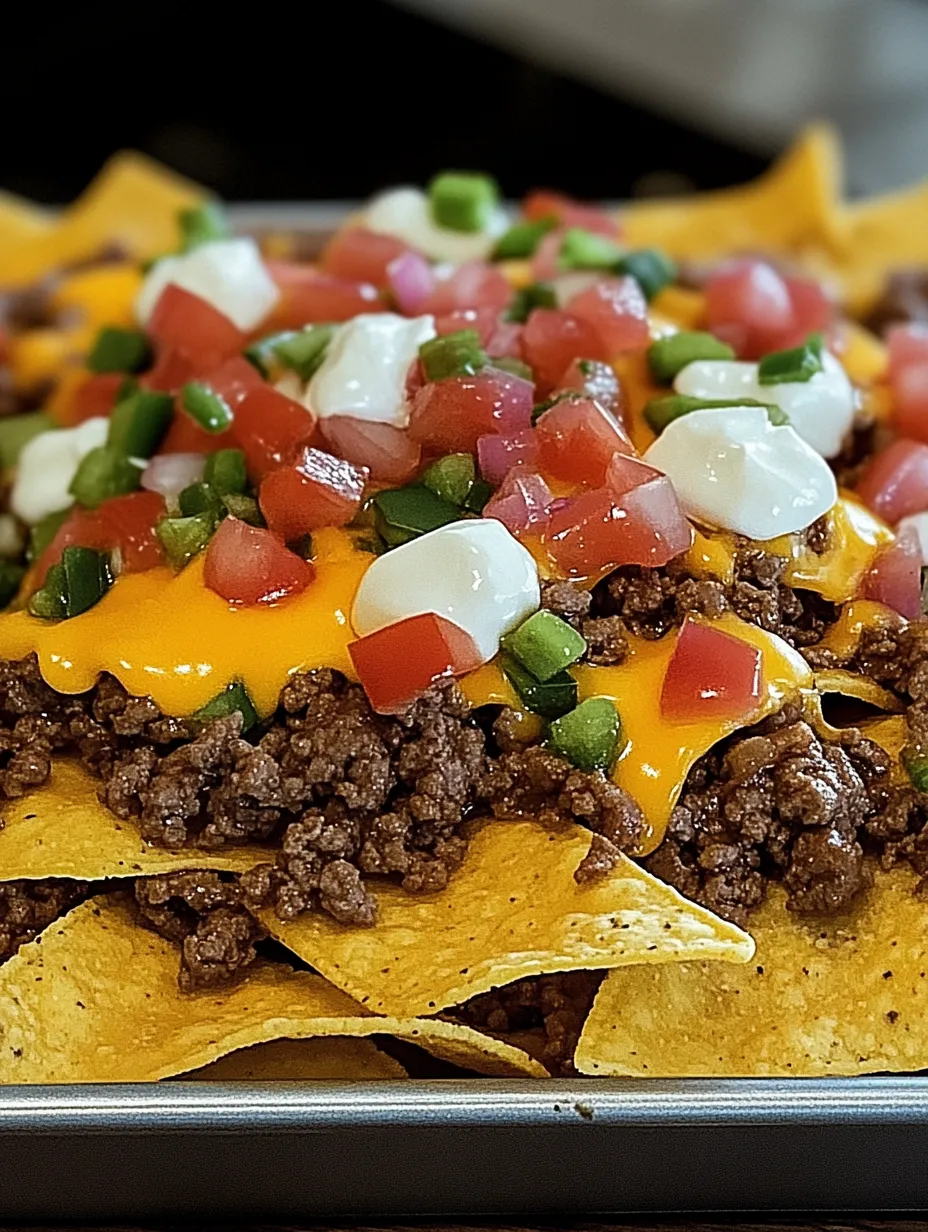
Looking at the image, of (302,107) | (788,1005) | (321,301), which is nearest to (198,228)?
(321,301)

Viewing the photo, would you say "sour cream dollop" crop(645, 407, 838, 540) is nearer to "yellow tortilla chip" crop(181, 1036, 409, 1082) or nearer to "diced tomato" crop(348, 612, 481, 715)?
"diced tomato" crop(348, 612, 481, 715)

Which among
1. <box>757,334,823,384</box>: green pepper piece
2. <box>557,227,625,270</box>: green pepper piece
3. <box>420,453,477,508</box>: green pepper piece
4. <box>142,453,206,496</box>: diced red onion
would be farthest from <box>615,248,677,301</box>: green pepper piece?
<box>142,453,206,496</box>: diced red onion

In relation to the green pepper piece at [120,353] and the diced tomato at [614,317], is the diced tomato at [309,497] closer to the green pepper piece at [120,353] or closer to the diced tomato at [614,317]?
the diced tomato at [614,317]

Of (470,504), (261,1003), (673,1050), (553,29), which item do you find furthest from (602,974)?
(553,29)

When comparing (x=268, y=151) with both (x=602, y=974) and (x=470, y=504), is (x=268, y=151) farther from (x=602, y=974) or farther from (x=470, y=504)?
(x=602, y=974)

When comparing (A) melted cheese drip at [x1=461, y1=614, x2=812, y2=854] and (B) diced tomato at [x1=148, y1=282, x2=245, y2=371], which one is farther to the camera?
(B) diced tomato at [x1=148, y1=282, x2=245, y2=371]

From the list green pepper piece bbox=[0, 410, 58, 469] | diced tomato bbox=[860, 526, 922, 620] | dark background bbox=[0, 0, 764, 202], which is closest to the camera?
diced tomato bbox=[860, 526, 922, 620]

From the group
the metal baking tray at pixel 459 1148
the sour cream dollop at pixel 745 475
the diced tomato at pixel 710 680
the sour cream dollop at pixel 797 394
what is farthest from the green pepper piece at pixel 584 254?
the metal baking tray at pixel 459 1148
